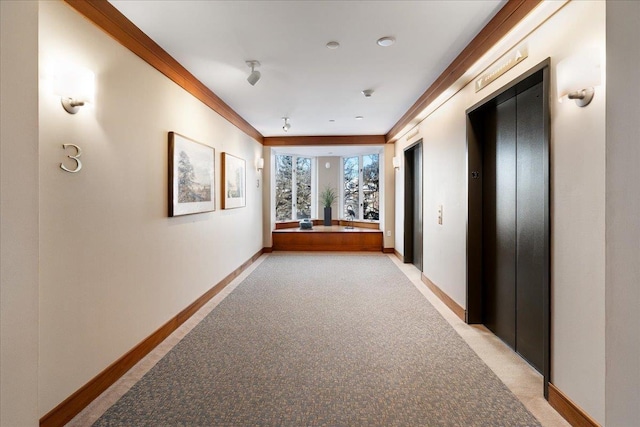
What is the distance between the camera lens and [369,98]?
16.0ft

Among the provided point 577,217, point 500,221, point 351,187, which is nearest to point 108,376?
point 577,217

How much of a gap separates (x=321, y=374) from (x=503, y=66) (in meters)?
2.77

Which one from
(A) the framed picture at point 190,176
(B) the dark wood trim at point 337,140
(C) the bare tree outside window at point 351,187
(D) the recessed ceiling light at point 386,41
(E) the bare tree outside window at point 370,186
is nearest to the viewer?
(D) the recessed ceiling light at point 386,41

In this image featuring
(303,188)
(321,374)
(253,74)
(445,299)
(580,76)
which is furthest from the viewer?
(303,188)

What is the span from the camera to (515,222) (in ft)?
9.71

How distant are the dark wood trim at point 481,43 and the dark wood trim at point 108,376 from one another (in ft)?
12.0

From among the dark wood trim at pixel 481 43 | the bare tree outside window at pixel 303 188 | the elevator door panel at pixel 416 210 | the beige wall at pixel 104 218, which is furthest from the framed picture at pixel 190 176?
the bare tree outside window at pixel 303 188

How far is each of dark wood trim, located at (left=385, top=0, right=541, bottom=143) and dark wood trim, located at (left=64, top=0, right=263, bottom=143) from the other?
2727 millimetres

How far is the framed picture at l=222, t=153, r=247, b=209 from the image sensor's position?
504 cm

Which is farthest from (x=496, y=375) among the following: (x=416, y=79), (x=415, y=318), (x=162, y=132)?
(x=162, y=132)

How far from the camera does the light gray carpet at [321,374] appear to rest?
82.0 inches

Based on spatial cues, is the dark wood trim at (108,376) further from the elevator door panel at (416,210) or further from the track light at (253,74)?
the elevator door panel at (416,210)

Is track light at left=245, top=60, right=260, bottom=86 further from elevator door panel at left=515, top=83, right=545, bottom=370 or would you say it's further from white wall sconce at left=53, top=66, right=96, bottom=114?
elevator door panel at left=515, top=83, right=545, bottom=370

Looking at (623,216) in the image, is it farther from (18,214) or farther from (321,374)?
(321,374)
